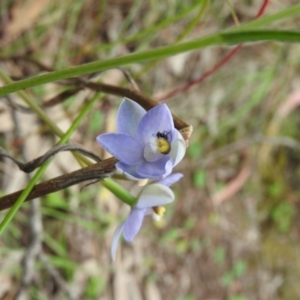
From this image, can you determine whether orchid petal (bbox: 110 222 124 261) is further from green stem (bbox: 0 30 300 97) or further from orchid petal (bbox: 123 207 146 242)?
green stem (bbox: 0 30 300 97)

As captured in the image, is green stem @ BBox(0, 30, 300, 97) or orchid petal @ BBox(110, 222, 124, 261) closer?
green stem @ BBox(0, 30, 300, 97)

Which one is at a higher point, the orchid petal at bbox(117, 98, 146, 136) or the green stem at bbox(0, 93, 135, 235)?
the orchid petal at bbox(117, 98, 146, 136)

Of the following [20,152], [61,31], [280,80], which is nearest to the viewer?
[20,152]

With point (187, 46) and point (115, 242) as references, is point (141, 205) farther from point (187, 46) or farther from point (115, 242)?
point (187, 46)

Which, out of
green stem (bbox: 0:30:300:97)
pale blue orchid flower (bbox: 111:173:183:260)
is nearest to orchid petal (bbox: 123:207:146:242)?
pale blue orchid flower (bbox: 111:173:183:260)

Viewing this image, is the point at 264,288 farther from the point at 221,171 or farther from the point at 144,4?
the point at 144,4

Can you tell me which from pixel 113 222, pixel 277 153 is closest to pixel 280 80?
pixel 277 153

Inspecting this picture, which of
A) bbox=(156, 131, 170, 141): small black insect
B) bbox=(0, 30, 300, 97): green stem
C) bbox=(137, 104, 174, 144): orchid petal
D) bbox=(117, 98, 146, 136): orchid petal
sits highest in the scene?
bbox=(117, 98, 146, 136): orchid petal
